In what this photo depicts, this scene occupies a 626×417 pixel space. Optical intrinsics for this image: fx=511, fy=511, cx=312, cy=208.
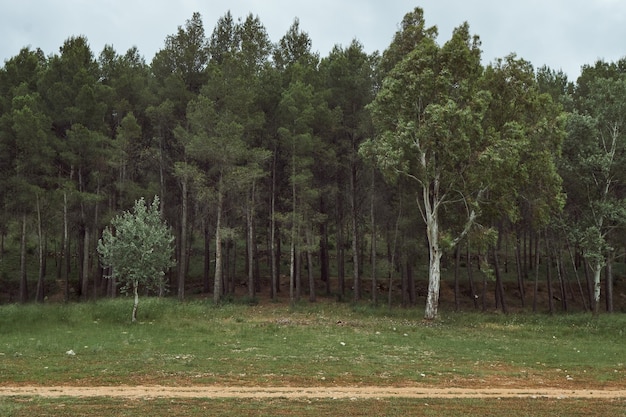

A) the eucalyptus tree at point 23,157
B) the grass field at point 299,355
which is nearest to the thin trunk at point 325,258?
the grass field at point 299,355

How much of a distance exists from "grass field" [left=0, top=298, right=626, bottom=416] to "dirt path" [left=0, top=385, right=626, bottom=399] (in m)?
0.58

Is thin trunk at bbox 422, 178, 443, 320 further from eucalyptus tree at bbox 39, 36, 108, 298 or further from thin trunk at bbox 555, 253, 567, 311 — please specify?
eucalyptus tree at bbox 39, 36, 108, 298

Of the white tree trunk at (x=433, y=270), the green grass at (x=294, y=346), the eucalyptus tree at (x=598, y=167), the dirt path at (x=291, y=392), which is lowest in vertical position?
the green grass at (x=294, y=346)

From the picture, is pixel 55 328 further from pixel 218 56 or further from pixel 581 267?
pixel 581 267

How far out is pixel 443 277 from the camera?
53.0m

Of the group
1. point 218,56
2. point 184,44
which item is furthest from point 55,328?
point 218,56

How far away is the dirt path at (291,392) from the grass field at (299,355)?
58 centimetres

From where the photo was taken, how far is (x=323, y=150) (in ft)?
129

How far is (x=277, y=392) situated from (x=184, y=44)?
3562cm

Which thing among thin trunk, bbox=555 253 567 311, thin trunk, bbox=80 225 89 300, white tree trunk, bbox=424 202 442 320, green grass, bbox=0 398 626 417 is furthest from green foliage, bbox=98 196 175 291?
thin trunk, bbox=555 253 567 311

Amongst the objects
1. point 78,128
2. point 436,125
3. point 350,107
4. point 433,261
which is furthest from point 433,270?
point 78,128

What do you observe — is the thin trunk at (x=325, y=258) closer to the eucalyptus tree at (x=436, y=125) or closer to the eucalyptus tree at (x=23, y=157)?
the eucalyptus tree at (x=436, y=125)

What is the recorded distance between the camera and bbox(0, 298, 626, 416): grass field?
1124 cm

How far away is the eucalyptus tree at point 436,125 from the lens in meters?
29.8
